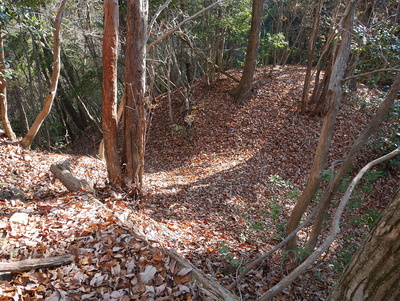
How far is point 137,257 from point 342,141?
9326 millimetres

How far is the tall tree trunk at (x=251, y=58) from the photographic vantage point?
11.6m

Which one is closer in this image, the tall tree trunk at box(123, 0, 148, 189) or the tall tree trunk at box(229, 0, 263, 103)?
the tall tree trunk at box(123, 0, 148, 189)

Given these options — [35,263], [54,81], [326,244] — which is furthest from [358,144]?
[54,81]

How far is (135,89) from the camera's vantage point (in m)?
5.15

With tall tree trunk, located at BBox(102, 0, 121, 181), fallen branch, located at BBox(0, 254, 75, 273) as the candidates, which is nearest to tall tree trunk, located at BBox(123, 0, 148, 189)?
tall tree trunk, located at BBox(102, 0, 121, 181)

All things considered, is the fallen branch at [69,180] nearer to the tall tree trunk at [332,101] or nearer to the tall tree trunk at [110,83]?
the tall tree trunk at [110,83]

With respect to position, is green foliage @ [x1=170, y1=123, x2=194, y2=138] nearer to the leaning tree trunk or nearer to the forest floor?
the forest floor

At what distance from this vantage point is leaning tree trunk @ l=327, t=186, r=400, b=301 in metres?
1.32

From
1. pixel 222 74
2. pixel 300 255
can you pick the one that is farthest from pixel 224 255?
pixel 222 74

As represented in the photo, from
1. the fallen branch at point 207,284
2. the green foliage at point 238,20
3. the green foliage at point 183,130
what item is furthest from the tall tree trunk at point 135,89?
the green foliage at point 238,20

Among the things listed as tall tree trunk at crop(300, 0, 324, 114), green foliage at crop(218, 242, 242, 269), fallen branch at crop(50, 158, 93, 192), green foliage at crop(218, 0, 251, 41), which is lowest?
green foliage at crop(218, 242, 242, 269)

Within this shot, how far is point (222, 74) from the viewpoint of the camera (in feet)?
48.7

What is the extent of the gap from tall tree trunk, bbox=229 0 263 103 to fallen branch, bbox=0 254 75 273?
10658 millimetres

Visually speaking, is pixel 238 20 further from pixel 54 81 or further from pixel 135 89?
pixel 135 89
